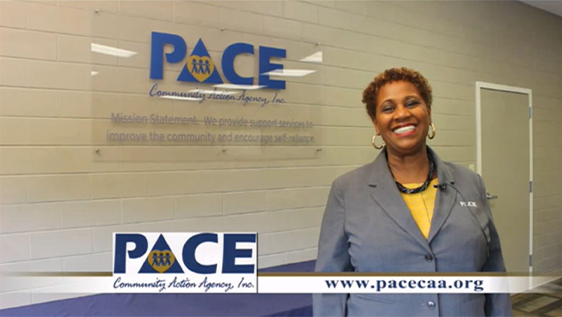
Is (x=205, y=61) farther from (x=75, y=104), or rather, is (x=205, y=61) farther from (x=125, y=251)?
(x=125, y=251)

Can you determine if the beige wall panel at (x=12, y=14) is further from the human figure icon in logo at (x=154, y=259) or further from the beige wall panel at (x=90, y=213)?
the human figure icon in logo at (x=154, y=259)

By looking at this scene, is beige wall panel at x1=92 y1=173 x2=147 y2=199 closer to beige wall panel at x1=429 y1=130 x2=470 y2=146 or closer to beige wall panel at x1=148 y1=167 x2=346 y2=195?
beige wall panel at x1=148 y1=167 x2=346 y2=195

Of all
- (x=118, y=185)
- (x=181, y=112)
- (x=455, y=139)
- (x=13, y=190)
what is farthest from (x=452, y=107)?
(x=13, y=190)

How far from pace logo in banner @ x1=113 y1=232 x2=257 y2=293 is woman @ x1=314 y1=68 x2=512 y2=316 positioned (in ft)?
0.87

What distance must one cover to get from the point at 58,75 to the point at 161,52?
475 mm

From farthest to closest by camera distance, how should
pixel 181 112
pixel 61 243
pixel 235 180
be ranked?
1. pixel 235 180
2. pixel 181 112
3. pixel 61 243

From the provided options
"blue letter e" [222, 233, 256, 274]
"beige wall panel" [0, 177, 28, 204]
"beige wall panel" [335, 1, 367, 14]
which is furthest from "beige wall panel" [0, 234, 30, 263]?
"beige wall panel" [335, 1, 367, 14]

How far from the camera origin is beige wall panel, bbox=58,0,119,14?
184cm

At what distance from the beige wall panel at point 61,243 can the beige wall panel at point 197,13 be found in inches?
44.2

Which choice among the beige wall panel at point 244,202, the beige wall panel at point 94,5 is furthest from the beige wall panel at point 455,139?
the beige wall panel at point 94,5

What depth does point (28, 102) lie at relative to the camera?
177 cm

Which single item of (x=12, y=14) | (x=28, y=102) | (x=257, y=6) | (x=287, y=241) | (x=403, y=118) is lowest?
(x=287, y=241)

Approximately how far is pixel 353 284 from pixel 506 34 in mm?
3278

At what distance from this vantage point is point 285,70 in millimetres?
2414
